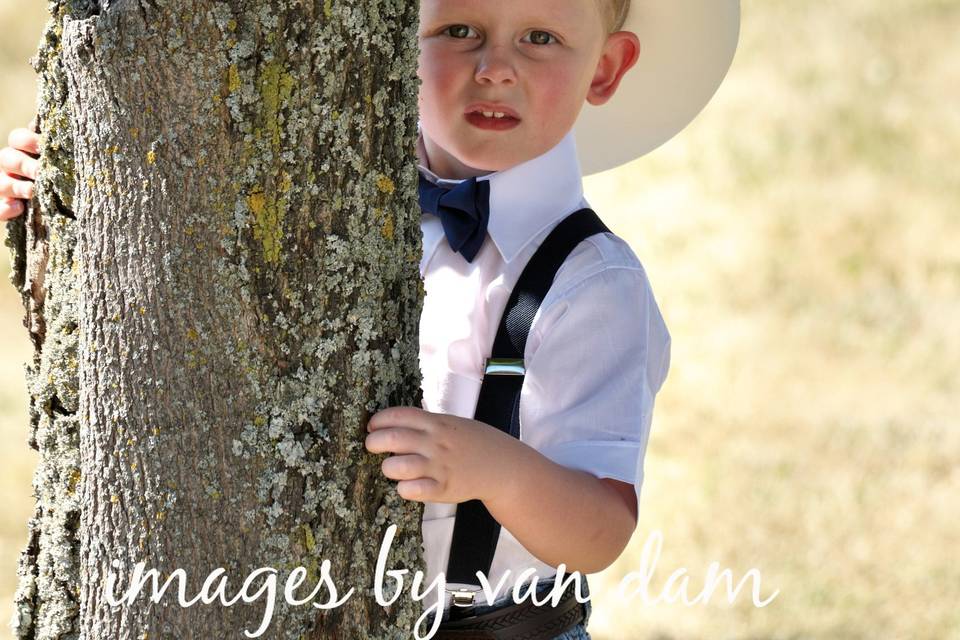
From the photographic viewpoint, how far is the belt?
211 cm

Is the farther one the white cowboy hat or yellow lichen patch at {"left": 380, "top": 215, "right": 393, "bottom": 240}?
the white cowboy hat

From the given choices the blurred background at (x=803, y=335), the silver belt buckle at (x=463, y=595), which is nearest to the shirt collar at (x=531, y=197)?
the silver belt buckle at (x=463, y=595)

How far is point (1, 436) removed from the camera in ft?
19.3

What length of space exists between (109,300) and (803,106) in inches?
334

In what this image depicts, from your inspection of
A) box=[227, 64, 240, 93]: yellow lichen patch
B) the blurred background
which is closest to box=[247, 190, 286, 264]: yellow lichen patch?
box=[227, 64, 240, 93]: yellow lichen patch

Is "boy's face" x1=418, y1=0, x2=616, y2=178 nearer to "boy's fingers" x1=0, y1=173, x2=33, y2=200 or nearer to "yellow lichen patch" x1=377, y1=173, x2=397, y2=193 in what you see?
"yellow lichen patch" x1=377, y1=173, x2=397, y2=193

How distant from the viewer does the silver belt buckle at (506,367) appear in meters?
1.99

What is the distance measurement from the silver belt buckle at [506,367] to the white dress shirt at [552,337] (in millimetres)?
15

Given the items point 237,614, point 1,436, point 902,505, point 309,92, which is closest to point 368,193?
point 309,92

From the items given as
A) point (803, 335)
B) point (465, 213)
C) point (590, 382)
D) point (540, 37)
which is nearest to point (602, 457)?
point (590, 382)

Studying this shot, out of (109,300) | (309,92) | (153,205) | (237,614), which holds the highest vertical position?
(309,92)

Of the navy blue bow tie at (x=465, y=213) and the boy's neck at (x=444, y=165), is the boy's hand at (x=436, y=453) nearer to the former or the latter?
the navy blue bow tie at (x=465, y=213)

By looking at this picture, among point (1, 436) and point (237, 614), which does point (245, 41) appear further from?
Result: point (1, 436)

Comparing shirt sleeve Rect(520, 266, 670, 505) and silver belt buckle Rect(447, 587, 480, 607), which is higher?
shirt sleeve Rect(520, 266, 670, 505)
